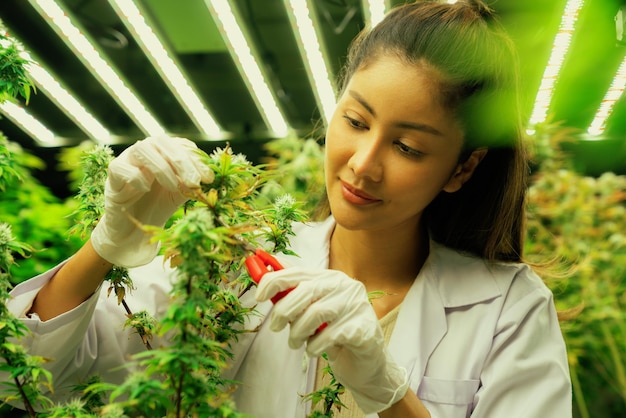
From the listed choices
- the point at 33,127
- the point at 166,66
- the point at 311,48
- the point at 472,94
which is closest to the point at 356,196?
the point at 472,94

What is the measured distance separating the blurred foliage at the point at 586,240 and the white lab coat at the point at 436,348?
6.28ft

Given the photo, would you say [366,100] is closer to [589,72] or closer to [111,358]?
[111,358]

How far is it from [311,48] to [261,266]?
8.61 feet

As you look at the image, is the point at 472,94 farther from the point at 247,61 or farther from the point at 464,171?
the point at 247,61

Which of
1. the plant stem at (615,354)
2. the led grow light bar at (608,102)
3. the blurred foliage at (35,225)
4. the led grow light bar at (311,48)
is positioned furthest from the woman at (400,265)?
the plant stem at (615,354)

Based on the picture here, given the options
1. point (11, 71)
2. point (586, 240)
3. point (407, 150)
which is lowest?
point (586, 240)

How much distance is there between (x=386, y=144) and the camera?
4.19ft

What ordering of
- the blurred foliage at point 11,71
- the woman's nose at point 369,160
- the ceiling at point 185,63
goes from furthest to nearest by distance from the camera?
the ceiling at point 185,63 < the woman's nose at point 369,160 < the blurred foliage at point 11,71

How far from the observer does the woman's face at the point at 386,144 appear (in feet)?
4.15

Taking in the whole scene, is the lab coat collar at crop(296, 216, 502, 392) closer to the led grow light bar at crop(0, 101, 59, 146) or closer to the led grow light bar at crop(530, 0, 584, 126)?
the led grow light bar at crop(530, 0, 584, 126)

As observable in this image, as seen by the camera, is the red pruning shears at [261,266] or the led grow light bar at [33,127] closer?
the red pruning shears at [261,266]

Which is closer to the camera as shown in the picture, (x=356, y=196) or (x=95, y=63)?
(x=356, y=196)

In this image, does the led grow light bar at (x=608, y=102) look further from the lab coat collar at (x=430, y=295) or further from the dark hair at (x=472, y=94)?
the lab coat collar at (x=430, y=295)

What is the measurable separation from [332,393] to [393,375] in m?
0.10
